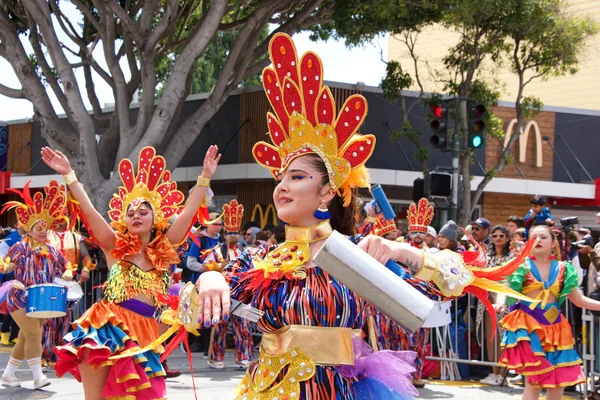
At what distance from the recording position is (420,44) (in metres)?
32.6

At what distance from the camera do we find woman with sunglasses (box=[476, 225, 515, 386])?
909cm

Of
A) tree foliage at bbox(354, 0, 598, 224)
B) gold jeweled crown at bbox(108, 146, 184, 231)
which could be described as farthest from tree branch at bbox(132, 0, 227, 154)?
gold jeweled crown at bbox(108, 146, 184, 231)

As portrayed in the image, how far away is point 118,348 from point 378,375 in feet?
7.79

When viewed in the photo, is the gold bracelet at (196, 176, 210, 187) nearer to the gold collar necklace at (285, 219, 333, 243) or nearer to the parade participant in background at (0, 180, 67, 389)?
the gold collar necklace at (285, 219, 333, 243)

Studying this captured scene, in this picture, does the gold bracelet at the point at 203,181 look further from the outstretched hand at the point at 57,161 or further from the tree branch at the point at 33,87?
the tree branch at the point at 33,87

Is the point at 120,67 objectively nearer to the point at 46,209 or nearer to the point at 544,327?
the point at 46,209

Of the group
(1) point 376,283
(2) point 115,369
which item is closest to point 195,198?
(2) point 115,369

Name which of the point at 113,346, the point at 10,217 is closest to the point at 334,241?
the point at 113,346

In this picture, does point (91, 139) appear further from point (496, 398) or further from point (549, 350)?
point (549, 350)

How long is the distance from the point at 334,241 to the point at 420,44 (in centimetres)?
3094

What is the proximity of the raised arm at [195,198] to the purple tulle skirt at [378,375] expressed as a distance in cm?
232

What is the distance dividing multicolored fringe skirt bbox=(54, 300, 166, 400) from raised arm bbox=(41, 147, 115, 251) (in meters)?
0.49

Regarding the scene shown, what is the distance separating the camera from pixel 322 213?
3.75 m

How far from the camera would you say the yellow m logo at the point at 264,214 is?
19781 mm
